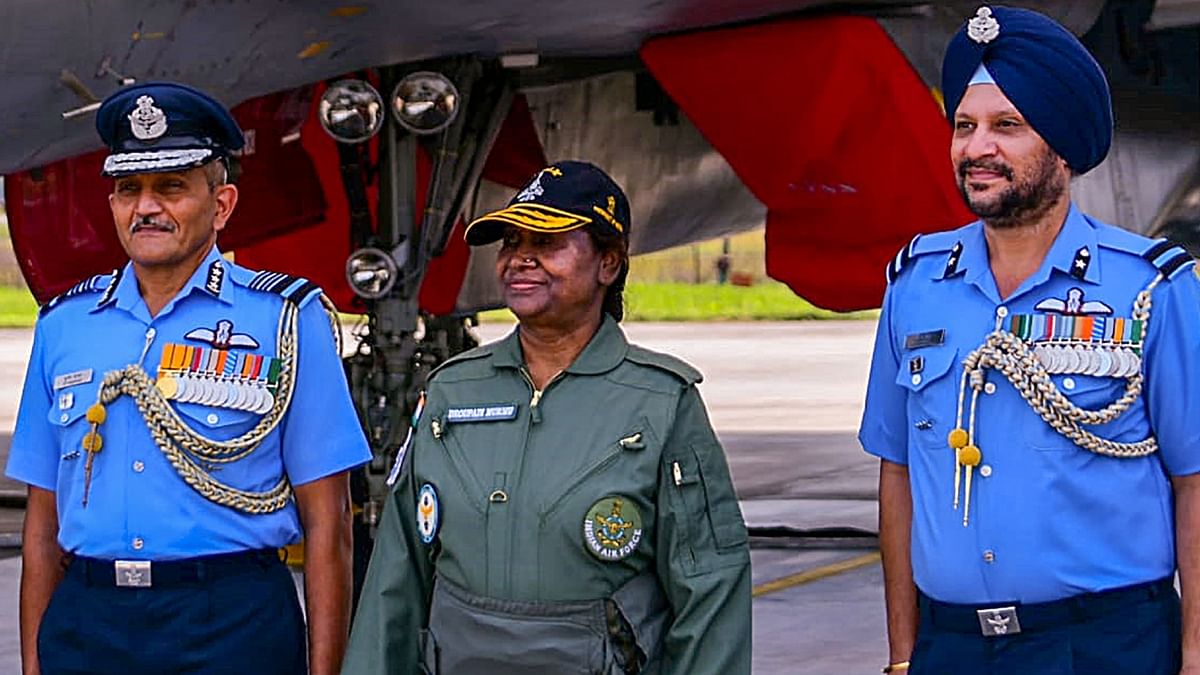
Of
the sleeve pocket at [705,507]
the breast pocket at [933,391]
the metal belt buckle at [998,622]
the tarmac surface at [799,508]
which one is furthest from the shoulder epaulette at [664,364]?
the tarmac surface at [799,508]

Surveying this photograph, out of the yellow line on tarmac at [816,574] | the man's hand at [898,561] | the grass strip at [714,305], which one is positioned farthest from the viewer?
the grass strip at [714,305]

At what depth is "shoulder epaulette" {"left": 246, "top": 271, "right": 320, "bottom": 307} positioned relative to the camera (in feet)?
12.5

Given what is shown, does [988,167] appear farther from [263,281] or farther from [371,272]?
[371,272]

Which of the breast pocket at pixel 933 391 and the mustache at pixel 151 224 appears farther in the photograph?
the mustache at pixel 151 224

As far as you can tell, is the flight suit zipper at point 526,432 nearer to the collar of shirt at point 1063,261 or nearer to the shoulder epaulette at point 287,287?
the shoulder epaulette at point 287,287

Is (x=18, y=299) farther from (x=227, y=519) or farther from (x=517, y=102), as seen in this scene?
(x=227, y=519)

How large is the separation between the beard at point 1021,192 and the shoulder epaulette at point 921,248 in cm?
21

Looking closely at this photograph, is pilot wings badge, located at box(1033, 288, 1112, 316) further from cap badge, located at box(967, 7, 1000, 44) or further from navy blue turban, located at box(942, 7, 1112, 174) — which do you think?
cap badge, located at box(967, 7, 1000, 44)

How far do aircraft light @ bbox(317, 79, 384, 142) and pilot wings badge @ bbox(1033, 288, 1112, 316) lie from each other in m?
5.06

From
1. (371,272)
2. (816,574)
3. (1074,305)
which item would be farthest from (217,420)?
(816,574)

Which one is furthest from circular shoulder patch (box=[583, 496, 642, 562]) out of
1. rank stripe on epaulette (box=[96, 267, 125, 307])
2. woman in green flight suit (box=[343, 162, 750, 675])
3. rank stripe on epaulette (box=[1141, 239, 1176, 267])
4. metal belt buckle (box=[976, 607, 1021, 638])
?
rank stripe on epaulette (box=[96, 267, 125, 307])

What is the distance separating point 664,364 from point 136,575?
1055 mm

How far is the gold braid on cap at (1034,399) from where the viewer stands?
329 cm

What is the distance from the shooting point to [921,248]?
11.9ft
